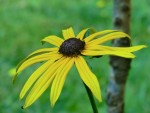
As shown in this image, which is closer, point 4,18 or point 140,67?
point 140,67

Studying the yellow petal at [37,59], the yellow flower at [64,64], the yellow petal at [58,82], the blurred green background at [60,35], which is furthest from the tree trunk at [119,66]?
the blurred green background at [60,35]

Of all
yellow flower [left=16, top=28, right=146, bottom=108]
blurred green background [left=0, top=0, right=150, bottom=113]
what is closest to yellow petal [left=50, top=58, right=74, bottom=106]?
yellow flower [left=16, top=28, right=146, bottom=108]

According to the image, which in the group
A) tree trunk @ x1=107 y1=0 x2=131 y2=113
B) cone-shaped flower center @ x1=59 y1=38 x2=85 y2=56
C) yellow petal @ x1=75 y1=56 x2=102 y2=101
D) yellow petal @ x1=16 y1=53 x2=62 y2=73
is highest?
cone-shaped flower center @ x1=59 y1=38 x2=85 y2=56

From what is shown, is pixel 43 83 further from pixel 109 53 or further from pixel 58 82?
pixel 109 53

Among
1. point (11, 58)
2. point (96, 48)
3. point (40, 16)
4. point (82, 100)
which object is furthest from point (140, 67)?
point (96, 48)

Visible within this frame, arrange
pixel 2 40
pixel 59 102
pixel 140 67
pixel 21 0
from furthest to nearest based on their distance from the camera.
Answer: pixel 21 0, pixel 2 40, pixel 140 67, pixel 59 102

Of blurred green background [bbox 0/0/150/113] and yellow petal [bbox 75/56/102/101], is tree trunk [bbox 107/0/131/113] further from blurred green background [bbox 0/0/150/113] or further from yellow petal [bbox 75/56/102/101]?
blurred green background [bbox 0/0/150/113]

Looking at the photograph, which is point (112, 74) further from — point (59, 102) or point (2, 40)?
point (2, 40)

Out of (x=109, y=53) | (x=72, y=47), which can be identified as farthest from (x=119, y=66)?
(x=109, y=53)
